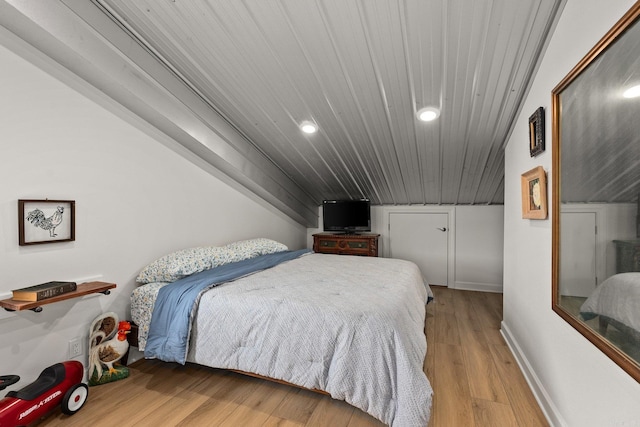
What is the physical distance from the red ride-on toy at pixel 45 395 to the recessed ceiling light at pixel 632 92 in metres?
2.83

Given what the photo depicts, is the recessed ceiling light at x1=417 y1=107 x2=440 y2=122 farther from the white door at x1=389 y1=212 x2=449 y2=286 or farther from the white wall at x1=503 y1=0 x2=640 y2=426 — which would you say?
the white door at x1=389 y1=212 x2=449 y2=286

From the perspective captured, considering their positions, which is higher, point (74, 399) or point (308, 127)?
point (308, 127)

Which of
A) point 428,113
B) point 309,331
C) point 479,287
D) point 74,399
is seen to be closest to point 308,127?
point 428,113

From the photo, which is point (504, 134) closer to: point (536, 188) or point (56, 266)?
point (536, 188)

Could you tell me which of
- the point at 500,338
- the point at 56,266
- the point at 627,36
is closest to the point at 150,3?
the point at 56,266

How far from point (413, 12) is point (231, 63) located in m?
1.32

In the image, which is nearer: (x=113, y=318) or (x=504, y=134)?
(x=113, y=318)

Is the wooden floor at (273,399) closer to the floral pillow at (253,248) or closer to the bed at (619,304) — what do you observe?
the bed at (619,304)

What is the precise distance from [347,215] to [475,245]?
6.41ft

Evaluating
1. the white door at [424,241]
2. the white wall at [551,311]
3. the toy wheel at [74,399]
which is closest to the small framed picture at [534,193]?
the white wall at [551,311]

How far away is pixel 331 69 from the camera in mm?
2189

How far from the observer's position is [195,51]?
83.1 inches

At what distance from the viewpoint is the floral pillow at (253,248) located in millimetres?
3086

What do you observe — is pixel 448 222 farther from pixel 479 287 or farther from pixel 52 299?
pixel 52 299
